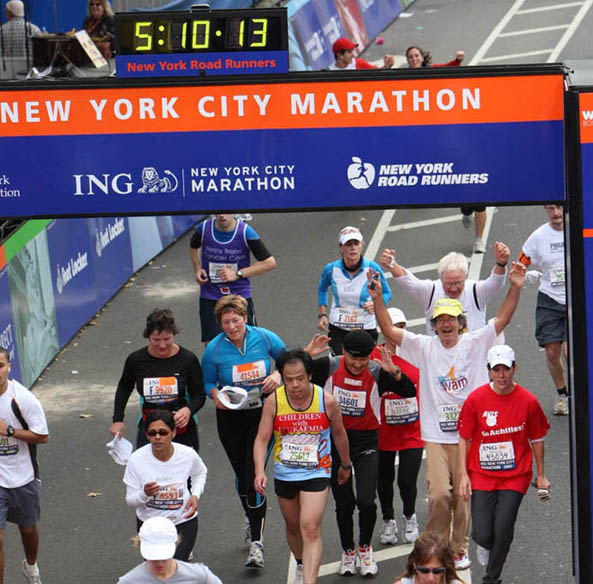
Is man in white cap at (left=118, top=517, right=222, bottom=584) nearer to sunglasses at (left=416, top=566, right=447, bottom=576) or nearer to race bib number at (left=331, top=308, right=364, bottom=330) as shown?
sunglasses at (left=416, top=566, right=447, bottom=576)

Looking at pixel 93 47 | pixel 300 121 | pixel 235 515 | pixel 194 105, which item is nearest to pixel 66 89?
pixel 194 105

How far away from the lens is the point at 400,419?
9.65 metres

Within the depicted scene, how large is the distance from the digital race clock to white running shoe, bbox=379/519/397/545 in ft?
11.4

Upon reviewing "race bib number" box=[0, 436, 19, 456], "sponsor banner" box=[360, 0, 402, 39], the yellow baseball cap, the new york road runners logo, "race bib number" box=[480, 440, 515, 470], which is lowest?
"race bib number" box=[480, 440, 515, 470]

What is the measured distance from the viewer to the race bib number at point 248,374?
9.67 m

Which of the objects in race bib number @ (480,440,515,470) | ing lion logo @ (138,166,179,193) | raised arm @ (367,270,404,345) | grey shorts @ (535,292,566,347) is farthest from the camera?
grey shorts @ (535,292,566,347)

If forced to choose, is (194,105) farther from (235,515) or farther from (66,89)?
(235,515)

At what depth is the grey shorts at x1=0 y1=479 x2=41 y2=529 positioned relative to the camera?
927 cm

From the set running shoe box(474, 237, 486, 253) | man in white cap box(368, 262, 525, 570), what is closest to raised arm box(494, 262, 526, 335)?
man in white cap box(368, 262, 525, 570)

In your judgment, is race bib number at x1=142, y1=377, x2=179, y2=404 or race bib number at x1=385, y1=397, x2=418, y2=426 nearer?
race bib number at x1=142, y1=377, x2=179, y2=404

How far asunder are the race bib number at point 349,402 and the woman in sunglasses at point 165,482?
1192 mm

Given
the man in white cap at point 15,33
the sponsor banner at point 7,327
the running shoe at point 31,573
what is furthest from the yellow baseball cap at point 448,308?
the man in white cap at point 15,33

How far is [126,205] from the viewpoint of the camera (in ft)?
25.2

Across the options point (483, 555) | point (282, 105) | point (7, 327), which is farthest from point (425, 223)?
point (282, 105)
